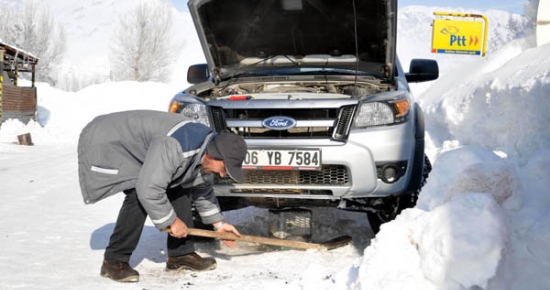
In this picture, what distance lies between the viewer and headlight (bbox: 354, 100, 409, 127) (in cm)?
353

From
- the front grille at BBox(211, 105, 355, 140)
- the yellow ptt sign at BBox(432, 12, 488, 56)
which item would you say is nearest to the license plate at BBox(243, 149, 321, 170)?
the front grille at BBox(211, 105, 355, 140)

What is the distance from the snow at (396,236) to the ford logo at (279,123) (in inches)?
36.3

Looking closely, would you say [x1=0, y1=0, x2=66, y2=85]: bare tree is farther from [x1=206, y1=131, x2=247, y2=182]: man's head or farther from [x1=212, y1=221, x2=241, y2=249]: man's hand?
[x1=206, y1=131, x2=247, y2=182]: man's head

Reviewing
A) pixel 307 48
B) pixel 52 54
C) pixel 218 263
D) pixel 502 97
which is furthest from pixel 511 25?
pixel 52 54

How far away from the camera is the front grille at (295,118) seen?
138 inches

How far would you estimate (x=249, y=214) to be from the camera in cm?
531

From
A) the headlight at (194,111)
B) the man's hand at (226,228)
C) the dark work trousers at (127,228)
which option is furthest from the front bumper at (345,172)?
Answer: the dark work trousers at (127,228)

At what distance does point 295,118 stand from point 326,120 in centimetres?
21

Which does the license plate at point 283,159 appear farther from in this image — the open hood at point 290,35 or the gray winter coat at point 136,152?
the open hood at point 290,35

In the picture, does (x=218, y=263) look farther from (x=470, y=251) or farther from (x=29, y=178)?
(x=29, y=178)

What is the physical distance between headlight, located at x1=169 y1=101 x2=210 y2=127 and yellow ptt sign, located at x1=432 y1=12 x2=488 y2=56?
25139 mm

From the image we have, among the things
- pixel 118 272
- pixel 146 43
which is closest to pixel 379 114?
pixel 118 272

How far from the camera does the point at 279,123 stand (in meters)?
3.57

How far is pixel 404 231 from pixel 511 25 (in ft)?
82.8
